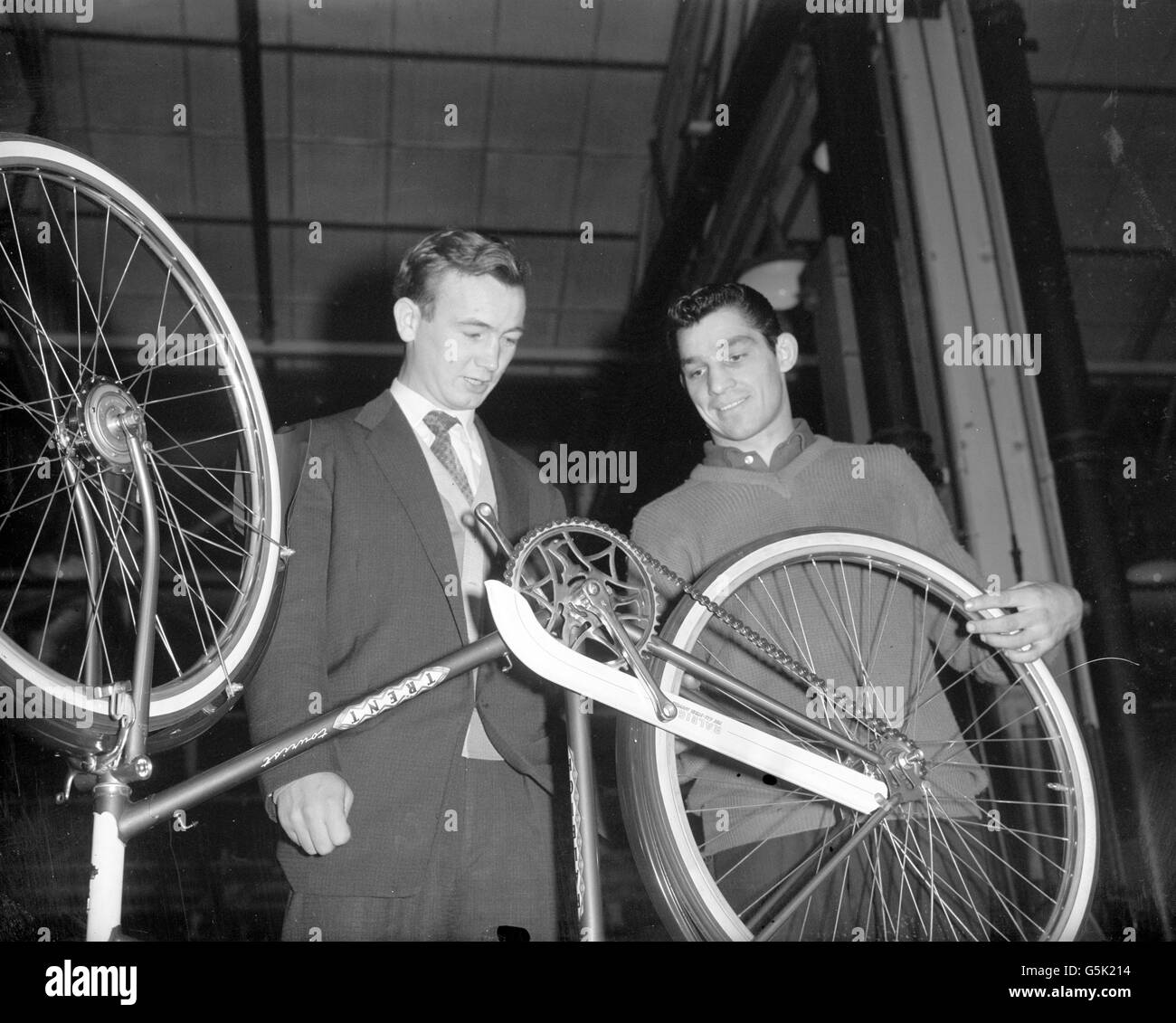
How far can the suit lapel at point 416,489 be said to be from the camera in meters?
1.74

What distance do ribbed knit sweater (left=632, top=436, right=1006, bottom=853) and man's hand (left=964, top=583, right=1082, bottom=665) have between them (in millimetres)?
55

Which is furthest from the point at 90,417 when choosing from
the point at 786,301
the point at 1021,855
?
the point at 1021,855

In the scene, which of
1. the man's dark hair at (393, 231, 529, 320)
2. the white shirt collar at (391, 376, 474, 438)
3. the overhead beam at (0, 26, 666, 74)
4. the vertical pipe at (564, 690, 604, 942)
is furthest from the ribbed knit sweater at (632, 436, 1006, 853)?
the overhead beam at (0, 26, 666, 74)

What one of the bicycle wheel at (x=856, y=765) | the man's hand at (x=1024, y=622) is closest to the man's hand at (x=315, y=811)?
the bicycle wheel at (x=856, y=765)

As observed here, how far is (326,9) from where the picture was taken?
2057 mm

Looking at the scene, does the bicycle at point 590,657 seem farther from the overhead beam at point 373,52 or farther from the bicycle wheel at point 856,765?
the overhead beam at point 373,52

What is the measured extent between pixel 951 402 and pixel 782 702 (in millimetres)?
766

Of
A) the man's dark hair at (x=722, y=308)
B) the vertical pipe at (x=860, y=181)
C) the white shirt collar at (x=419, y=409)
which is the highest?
the vertical pipe at (x=860, y=181)

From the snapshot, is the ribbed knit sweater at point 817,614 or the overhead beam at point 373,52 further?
the overhead beam at point 373,52

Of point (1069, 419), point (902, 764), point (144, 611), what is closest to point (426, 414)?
point (144, 611)

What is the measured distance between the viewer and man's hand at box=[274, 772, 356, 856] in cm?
157

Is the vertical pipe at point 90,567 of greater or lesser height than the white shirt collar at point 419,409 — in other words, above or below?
below

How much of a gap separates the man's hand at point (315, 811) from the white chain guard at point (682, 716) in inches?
13.4

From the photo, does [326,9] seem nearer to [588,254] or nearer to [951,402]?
[588,254]
